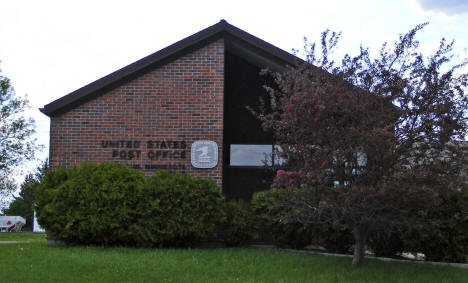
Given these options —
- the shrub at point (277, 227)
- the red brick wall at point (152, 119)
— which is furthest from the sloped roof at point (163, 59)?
the shrub at point (277, 227)

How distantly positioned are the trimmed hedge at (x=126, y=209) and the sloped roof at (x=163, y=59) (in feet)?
7.02

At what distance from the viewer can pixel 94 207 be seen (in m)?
11.5

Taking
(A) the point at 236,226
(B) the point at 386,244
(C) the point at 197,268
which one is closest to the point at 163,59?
(A) the point at 236,226

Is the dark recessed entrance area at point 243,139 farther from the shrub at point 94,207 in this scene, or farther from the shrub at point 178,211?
the shrub at point 94,207

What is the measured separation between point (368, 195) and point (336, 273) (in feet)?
4.81

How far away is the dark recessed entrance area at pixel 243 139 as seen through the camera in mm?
15969

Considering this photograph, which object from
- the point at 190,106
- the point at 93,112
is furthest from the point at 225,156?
the point at 93,112

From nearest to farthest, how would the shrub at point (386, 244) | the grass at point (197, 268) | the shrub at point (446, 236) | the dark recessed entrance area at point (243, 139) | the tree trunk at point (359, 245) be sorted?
the grass at point (197, 268), the tree trunk at point (359, 245), the shrub at point (446, 236), the shrub at point (386, 244), the dark recessed entrance area at point (243, 139)

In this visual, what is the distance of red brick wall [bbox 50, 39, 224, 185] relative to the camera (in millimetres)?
13125

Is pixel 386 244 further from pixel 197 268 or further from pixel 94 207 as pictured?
pixel 94 207

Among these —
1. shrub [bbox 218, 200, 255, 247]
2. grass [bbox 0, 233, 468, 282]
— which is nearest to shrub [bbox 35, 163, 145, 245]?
grass [bbox 0, 233, 468, 282]

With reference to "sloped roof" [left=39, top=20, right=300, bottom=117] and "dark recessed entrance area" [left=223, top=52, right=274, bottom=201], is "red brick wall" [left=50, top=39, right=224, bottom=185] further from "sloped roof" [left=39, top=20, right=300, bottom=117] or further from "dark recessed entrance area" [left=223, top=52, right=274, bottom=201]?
"dark recessed entrance area" [left=223, top=52, right=274, bottom=201]

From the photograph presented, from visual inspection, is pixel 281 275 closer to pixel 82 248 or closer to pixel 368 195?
pixel 368 195

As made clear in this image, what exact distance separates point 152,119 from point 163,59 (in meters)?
1.49
